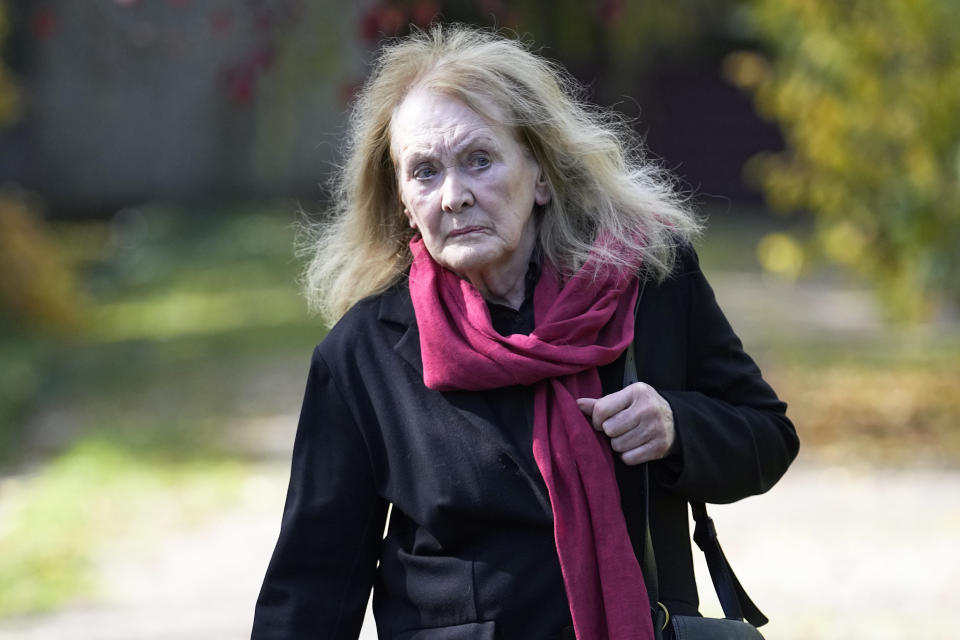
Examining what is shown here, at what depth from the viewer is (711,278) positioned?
1698 cm

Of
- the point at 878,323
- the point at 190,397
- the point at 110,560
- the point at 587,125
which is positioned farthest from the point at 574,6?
the point at 587,125

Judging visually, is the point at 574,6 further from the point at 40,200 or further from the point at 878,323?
the point at 40,200

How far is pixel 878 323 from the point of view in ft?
44.1

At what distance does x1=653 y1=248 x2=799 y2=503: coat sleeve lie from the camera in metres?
2.68

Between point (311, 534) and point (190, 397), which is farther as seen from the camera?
point (190, 397)

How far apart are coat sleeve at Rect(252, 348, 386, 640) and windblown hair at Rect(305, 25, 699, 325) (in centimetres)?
33

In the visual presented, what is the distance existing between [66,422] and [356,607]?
766 centimetres

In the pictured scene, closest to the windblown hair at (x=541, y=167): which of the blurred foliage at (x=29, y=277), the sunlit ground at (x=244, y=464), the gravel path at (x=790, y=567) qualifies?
the gravel path at (x=790, y=567)

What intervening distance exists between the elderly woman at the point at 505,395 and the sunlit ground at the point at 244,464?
9.39 ft

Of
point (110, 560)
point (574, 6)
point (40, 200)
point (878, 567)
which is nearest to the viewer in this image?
point (878, 567)

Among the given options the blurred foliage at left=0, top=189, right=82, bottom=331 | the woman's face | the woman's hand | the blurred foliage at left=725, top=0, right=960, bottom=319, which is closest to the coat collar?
the woman's face

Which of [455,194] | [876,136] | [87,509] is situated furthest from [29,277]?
[455,194]

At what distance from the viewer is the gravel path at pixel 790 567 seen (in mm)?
5539

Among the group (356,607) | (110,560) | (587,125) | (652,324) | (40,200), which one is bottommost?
(356,607)
